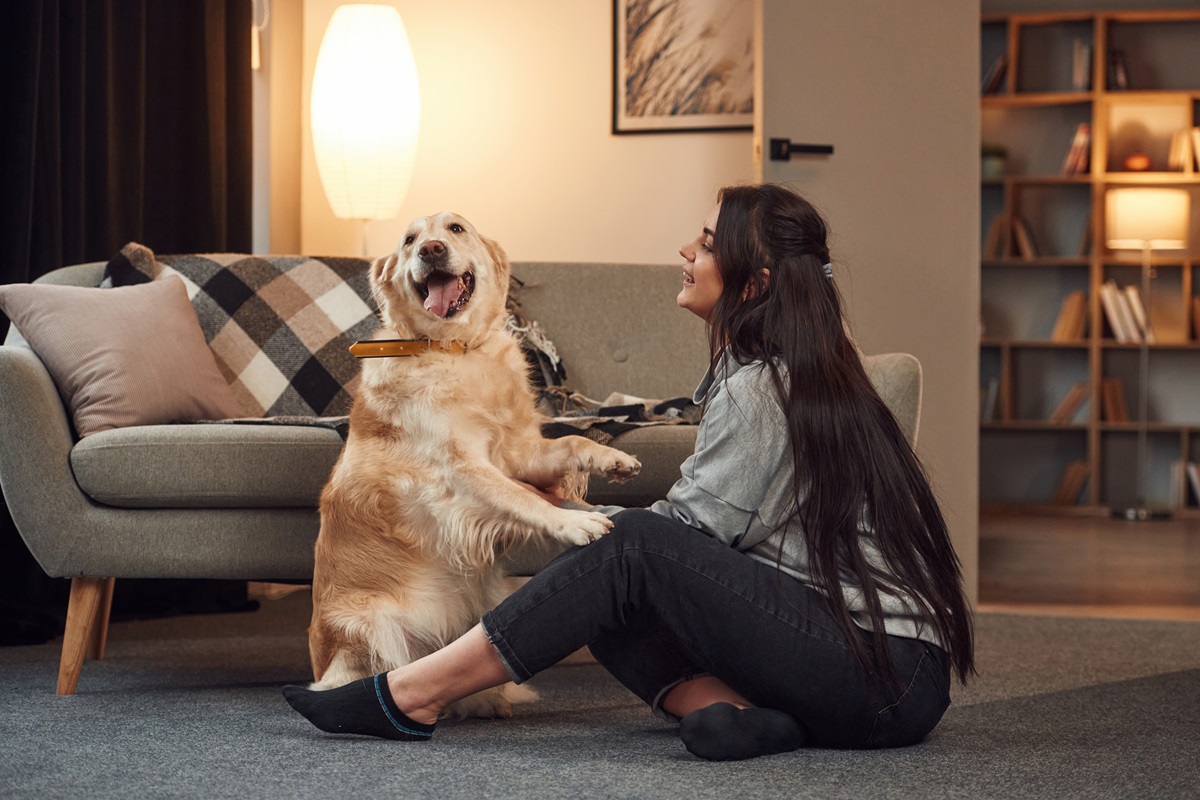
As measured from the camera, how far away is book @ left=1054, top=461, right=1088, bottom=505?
639 cm

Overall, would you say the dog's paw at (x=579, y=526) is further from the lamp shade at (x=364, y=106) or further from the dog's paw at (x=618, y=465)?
the lamp shade at (x=364, y=106)

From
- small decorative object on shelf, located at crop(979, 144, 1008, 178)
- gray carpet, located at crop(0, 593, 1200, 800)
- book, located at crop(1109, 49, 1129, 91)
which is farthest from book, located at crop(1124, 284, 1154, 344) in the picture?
gray carpet, located at crop(0, 593, 1200, 800)

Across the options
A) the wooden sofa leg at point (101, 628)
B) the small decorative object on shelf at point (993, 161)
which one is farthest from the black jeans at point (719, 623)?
the small decorative object on shelf at point (993, 161)

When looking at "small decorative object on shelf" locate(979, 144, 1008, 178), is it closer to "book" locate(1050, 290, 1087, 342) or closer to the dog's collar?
"book" locate(1050, 290, 1087, 342)

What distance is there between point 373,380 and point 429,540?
0.30 meters

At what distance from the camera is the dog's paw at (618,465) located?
192cm

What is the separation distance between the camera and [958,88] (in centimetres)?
355

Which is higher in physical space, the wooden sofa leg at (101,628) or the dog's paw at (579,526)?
the dog's paw at (579,526)

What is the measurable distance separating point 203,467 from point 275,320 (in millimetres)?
814

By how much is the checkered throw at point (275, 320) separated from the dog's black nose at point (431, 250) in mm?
1013

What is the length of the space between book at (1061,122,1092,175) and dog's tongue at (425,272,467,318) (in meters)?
5.13

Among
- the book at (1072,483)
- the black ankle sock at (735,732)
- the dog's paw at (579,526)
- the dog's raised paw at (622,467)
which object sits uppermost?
the dog's raised paw at (622,467)

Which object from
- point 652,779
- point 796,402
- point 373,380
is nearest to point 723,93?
point 373,380

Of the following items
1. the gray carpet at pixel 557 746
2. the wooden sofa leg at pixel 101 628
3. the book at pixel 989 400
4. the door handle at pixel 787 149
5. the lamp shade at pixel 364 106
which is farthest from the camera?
the book at pixel 989 400
